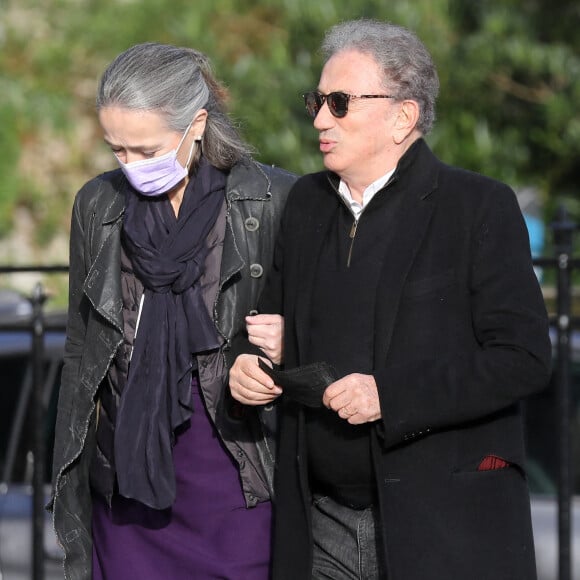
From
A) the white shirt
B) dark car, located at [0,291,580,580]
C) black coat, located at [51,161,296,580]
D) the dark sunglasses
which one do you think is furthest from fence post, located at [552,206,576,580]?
the dark sunglasses

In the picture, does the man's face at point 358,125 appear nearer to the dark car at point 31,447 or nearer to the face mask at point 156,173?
the face mask at point 156,173

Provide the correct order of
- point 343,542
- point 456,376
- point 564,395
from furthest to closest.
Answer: point 564,395 → point 343,542 → point 456,376

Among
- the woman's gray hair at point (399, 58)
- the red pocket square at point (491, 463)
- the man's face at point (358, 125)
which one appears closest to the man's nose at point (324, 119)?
the man's face at point (358, 125)

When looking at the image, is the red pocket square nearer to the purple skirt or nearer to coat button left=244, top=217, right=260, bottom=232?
the purple skirt

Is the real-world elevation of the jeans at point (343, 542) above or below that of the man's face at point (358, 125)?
below

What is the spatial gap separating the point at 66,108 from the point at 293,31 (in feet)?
9.67

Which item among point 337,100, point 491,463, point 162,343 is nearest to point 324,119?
point 337,100

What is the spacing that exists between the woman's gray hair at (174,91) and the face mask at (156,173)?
77 millimetres

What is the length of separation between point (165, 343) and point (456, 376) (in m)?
0.74

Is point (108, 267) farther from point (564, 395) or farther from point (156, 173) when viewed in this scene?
point (564, 395)

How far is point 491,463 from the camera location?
2.46 m

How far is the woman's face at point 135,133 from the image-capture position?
2730 millimetres

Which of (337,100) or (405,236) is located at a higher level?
(337,100)

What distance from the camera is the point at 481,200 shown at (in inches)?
96.3
